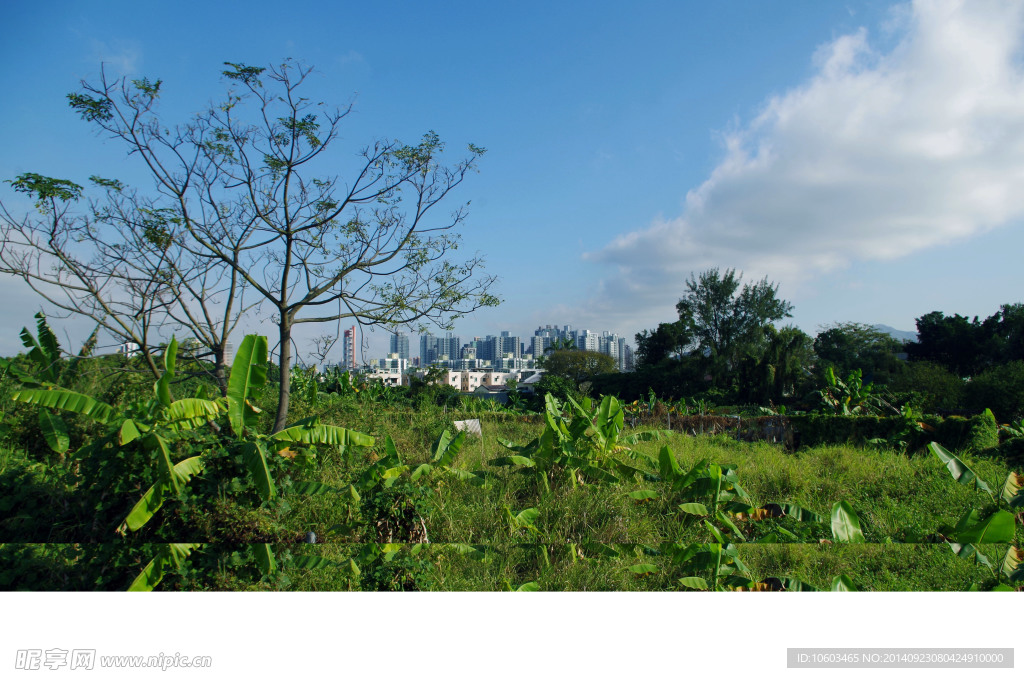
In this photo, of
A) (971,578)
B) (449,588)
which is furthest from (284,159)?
(971,578)

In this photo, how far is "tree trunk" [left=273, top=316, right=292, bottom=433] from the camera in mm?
4961

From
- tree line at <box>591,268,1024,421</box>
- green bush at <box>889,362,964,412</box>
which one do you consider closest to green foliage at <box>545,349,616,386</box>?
tree line at <box>591,268,1024,421</box>

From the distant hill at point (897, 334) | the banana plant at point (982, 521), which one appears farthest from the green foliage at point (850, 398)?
the distant hill at point (897, 334)

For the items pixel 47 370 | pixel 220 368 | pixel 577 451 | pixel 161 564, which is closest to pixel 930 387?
pixel 577 451

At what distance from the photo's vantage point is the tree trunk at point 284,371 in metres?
4.96

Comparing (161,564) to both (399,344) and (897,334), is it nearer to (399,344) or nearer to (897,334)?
(399,344)

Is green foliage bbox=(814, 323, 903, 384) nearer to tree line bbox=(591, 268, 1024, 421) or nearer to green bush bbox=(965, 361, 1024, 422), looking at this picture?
tree line bbox=(591, 268, 1024, 421)

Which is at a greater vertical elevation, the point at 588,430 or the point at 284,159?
the point at 284,159

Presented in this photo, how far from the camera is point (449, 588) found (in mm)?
3080


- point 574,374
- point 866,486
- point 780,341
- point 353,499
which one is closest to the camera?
point 353,499

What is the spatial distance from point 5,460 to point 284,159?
Result: 3472 mm

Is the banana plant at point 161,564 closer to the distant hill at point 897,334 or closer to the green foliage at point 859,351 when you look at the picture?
the green foliage at point 859,351
